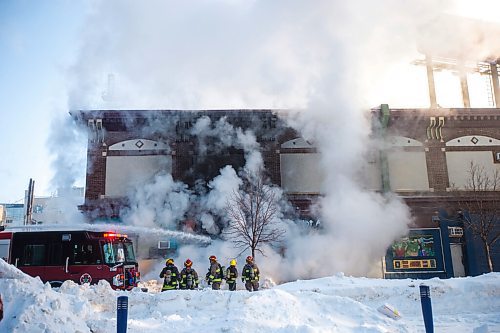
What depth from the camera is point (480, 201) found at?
63.9 ft

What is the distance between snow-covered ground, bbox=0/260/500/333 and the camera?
636 cm

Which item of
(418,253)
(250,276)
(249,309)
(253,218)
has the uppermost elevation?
(253,218)

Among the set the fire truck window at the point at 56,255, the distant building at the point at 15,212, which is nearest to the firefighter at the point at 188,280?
the fire truck window at the point at 56,255

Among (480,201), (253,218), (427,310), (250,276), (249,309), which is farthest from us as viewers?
(480,201)

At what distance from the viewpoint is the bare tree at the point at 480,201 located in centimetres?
1973

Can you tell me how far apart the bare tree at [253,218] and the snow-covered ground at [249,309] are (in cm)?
708

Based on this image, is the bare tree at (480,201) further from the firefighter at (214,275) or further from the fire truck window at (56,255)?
the fire truck window at (56,255)

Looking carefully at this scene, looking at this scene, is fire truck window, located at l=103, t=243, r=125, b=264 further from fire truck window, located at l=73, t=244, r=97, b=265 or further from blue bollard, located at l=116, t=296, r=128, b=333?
blue bollard, located at l=116, t=296, r=128, b=333

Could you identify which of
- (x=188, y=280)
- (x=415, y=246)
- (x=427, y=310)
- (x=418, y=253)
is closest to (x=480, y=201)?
(x=415, y=246)

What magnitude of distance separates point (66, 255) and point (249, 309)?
6.66 m

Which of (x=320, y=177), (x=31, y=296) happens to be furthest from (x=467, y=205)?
(x=31, y=296)

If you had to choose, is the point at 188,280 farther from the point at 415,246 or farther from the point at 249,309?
the point at 415,246

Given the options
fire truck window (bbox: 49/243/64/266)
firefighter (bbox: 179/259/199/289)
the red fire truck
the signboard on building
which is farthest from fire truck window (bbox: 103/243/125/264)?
the signboard on building

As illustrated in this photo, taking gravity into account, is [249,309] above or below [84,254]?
below
